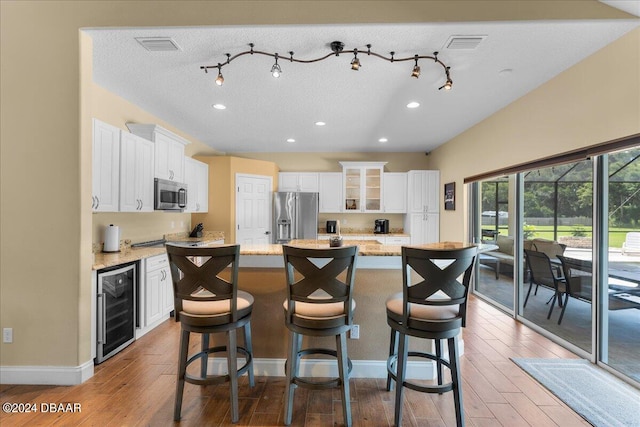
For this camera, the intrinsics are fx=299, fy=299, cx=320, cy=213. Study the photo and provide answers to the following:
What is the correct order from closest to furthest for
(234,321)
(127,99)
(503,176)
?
(234,321)
(127,99)
(503,176)

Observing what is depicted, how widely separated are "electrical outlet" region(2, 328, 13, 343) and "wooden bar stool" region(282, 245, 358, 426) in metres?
2.25

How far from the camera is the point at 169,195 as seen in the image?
4.00m

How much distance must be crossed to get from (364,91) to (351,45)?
94cm

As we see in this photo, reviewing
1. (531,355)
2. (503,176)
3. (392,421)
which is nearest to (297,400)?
(392,421)

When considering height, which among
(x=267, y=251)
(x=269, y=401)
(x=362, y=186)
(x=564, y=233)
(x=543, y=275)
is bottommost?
(x=269, y=401)

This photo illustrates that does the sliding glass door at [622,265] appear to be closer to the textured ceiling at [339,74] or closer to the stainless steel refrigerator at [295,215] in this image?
the textured ceiling at [339,74]

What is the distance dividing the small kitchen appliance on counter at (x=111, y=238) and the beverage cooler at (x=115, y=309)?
0.43 metres

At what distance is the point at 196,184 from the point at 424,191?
14.3ft

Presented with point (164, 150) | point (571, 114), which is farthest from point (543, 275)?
point (164, 150)

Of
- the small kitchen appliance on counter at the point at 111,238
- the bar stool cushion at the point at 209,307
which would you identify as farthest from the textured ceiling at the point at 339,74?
the bar stool cushion at the point at 209,307

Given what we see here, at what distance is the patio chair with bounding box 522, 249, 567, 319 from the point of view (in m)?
3.17

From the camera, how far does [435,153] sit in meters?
6.23

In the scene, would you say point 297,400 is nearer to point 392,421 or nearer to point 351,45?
point 392,421

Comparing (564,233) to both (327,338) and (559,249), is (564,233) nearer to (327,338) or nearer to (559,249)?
(559,249)
